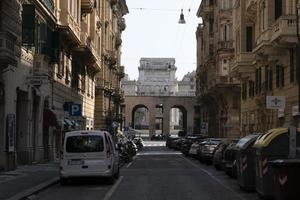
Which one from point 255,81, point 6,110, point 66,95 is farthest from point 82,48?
point 6,110

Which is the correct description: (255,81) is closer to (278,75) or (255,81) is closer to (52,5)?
(278,75)

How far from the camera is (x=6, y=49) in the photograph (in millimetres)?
25031

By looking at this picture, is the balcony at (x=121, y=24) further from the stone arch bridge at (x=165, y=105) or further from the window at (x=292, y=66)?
the window at (x=292, y=66)

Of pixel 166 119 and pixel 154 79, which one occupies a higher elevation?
pixel 154 79

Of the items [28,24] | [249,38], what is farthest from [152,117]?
[28,24]

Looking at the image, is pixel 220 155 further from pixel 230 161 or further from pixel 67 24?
pixel 67 24

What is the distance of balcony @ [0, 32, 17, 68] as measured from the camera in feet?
81.7

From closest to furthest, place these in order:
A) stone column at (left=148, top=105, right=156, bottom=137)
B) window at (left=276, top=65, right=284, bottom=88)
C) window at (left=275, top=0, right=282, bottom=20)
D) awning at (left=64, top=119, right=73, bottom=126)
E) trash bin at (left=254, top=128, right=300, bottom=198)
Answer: trash bin at (left=254, top=128, right=300, bottom=198) → window at (left=276, top=65, right=284, bottom=88) → awning at (left=64, top=119, right=73, bottom=126) → window at (left=275, top=0, right=282, bottom=20) → stone column at (left=148, top=105, right=156, bottom=137)

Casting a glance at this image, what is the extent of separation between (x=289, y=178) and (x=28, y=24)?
62.4ft

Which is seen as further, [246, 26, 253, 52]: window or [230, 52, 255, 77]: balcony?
[246, 26, 253, 52]: window

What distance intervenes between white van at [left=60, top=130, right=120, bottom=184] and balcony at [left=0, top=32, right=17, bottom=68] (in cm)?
379

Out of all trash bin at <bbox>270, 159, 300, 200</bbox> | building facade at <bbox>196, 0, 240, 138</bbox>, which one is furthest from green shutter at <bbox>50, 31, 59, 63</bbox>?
building facade at <bbox>196, 0, 240, 138</bbox>

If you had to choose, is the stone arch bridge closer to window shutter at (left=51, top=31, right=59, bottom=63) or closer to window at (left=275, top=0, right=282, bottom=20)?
window at (left=275, top=0, right=282, bottom=20)

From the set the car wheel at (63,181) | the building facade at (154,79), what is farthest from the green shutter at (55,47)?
the building facade at (154,79)
